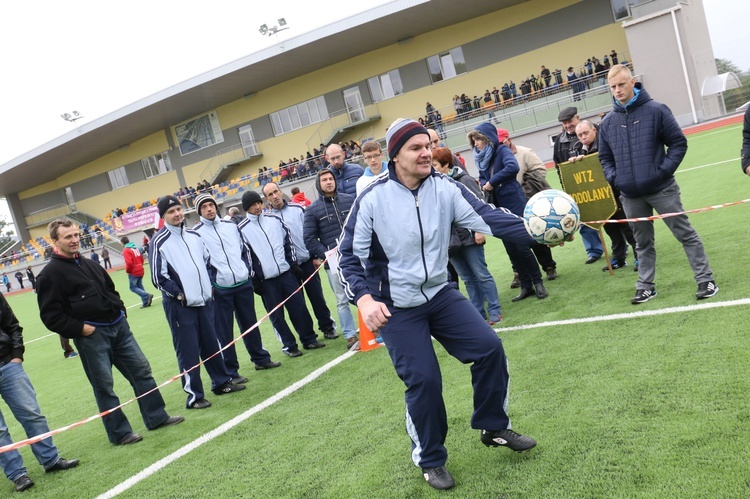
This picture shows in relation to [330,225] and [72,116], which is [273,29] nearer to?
[72,116]

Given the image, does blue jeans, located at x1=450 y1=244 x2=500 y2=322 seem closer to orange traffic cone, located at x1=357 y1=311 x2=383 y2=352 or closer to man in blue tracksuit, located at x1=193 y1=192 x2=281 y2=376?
orange traffic cone, located at x1=357 y1=311 x2=383 y2=352

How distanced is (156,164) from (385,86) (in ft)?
64.8

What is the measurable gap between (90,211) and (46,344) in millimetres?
39350

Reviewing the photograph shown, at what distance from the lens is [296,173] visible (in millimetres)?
35438

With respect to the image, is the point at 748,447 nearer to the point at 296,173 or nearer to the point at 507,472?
the point at 507,472

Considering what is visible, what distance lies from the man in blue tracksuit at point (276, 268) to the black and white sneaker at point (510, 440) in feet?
15.1

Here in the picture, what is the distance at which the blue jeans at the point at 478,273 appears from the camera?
6.92 metres

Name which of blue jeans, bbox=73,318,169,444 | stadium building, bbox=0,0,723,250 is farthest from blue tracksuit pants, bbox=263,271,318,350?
stadium building, bbox=0,0,723,250

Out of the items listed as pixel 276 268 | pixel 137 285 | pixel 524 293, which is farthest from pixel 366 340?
pixel 137 285

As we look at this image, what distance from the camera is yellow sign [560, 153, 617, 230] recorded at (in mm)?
7676

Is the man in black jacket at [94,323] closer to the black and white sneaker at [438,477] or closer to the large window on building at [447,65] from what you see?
the black and white sneaker at [438,477]

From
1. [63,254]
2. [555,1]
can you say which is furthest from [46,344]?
[555,1]

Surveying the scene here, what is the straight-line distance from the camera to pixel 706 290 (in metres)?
5.72

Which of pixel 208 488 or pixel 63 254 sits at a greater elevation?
pixel 63 254
